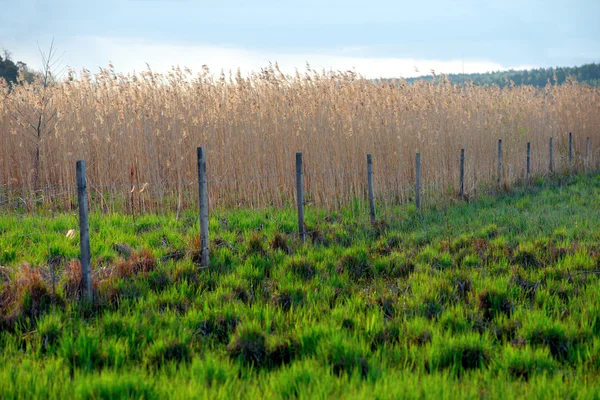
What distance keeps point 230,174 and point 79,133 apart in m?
2.94

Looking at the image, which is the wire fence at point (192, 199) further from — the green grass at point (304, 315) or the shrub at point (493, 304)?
the shrub at point (493, 304)

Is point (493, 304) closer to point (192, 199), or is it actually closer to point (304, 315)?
point (304, 315)

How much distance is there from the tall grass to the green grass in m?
2.25

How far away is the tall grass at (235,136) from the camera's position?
31.5 ft

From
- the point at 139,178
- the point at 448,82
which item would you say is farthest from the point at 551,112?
the point at 139,178

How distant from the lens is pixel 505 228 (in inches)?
301

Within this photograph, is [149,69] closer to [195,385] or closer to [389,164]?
[389,164]

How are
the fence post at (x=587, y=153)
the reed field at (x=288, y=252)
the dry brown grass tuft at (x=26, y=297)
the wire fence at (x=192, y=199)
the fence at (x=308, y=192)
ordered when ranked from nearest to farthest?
the reed field at (x=288, y=252) → the dry brown grass tuft at (x=26, y=297) → the wire fence at (x=192, y=199) → the fence at (x=308, y=192) → the fence post at (x=587, y=153)

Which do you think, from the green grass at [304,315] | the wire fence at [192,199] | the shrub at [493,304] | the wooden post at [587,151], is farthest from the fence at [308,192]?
the wooden post at [587,151]

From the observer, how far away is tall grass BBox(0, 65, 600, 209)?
9609 mm

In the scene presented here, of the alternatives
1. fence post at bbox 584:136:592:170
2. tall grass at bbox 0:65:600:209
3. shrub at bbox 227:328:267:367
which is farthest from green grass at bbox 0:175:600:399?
fence post at bbox 584:136:592:170

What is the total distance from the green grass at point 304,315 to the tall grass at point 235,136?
225cm

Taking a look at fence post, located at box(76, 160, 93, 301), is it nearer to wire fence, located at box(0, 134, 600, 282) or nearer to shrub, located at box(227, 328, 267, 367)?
wire fence, located at box(0, 134, 600, 282)

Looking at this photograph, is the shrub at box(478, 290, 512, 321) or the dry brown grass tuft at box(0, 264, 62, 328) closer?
the dry brown grass tuft at box(0, 264, 62, 328)
